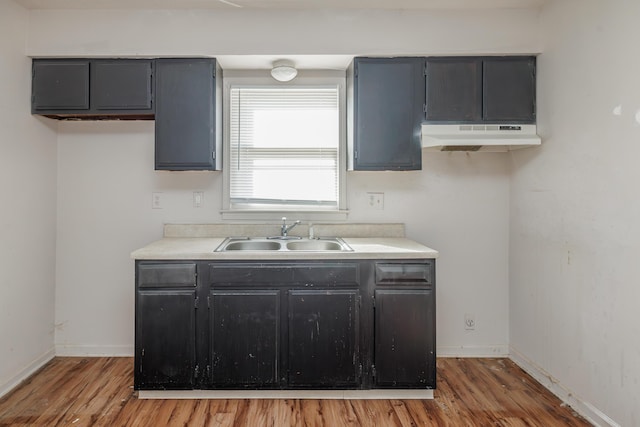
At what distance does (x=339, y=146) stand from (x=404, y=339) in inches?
58.4

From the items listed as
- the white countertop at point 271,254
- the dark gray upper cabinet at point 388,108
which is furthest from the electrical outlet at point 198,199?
the dark gray upper cabinet at point 388,108

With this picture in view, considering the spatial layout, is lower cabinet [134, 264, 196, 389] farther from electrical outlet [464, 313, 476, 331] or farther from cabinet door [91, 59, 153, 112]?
electrical outlet [464, 313, 476, 331]

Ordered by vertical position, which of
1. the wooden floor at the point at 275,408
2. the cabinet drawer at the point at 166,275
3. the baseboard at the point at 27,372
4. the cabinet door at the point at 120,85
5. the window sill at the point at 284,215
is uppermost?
the cabinet door at the point at 120,85

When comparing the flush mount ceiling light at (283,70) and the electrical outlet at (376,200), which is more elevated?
the flush mount ceiling light at (283,70)

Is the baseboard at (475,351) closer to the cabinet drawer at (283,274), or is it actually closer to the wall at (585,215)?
the wall at (585,215)

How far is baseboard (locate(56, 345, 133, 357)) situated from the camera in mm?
3014

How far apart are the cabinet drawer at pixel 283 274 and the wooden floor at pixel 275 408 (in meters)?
0.72

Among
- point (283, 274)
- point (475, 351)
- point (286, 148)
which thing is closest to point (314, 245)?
point (283, 274)

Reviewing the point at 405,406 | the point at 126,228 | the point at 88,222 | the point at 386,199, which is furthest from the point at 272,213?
the point at 405,406

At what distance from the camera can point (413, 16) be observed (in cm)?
269

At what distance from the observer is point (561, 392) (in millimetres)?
2416

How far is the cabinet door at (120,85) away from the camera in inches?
105

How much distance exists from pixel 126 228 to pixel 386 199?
78.6 inches

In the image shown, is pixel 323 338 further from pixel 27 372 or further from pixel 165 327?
pixel 27 372
